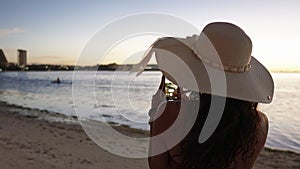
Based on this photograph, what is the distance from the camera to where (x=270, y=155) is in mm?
9141

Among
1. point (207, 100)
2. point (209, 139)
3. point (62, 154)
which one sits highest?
point (207, 100)

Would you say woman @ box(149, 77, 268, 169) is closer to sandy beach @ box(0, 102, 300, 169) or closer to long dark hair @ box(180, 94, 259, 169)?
long dark hair @ box(180, 94, 259, 169)

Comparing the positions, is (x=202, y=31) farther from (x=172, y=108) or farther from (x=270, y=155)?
(x=270, y=155)

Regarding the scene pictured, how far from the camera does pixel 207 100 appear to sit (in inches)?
51.9

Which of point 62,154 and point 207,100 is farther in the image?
point 62,154

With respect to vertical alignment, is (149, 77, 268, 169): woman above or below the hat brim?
below

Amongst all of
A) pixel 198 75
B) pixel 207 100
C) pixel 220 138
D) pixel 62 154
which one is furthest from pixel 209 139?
pixel 62 154

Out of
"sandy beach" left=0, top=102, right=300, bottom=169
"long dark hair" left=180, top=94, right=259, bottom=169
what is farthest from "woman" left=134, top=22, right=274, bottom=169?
"sandy beach" left=0, top=102, right=300, bottom=169

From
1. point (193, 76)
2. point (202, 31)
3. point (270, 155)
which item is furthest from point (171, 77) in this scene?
point (270, 155)

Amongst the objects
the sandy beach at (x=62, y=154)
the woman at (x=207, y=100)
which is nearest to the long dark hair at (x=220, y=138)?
the woman at (x=207, y=100)

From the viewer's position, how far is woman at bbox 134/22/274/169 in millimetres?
1296

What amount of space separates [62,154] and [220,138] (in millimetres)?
6404

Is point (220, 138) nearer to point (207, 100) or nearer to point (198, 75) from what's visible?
point (207, 100)

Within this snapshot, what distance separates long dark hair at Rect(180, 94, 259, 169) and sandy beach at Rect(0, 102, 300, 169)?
498 cm
